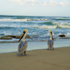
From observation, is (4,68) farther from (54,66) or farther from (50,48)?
(50,48)

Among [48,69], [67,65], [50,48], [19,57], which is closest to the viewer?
[48,69]

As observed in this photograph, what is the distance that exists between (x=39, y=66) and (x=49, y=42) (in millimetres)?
3518

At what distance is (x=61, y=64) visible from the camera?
4.30m

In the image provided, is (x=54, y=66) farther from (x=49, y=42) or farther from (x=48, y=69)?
(x=49, y=42)

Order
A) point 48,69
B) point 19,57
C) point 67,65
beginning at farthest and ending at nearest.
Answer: point 19,57
point 67,65
point 48,69

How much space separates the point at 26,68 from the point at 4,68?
21.8 inches

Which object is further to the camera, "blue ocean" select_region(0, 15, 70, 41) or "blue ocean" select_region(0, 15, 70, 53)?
"blue ocean" select_region(0, 15, 70, 41)

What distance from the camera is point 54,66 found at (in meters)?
4.11

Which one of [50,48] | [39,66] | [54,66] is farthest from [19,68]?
[50,48]

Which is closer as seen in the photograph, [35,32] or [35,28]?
[35,32]

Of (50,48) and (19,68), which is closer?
(19,68)

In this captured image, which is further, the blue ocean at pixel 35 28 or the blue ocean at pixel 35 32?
the blue ocean at pixel 35 28

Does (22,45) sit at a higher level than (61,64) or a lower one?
higher

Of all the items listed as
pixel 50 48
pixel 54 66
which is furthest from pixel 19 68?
pixel 50 48
